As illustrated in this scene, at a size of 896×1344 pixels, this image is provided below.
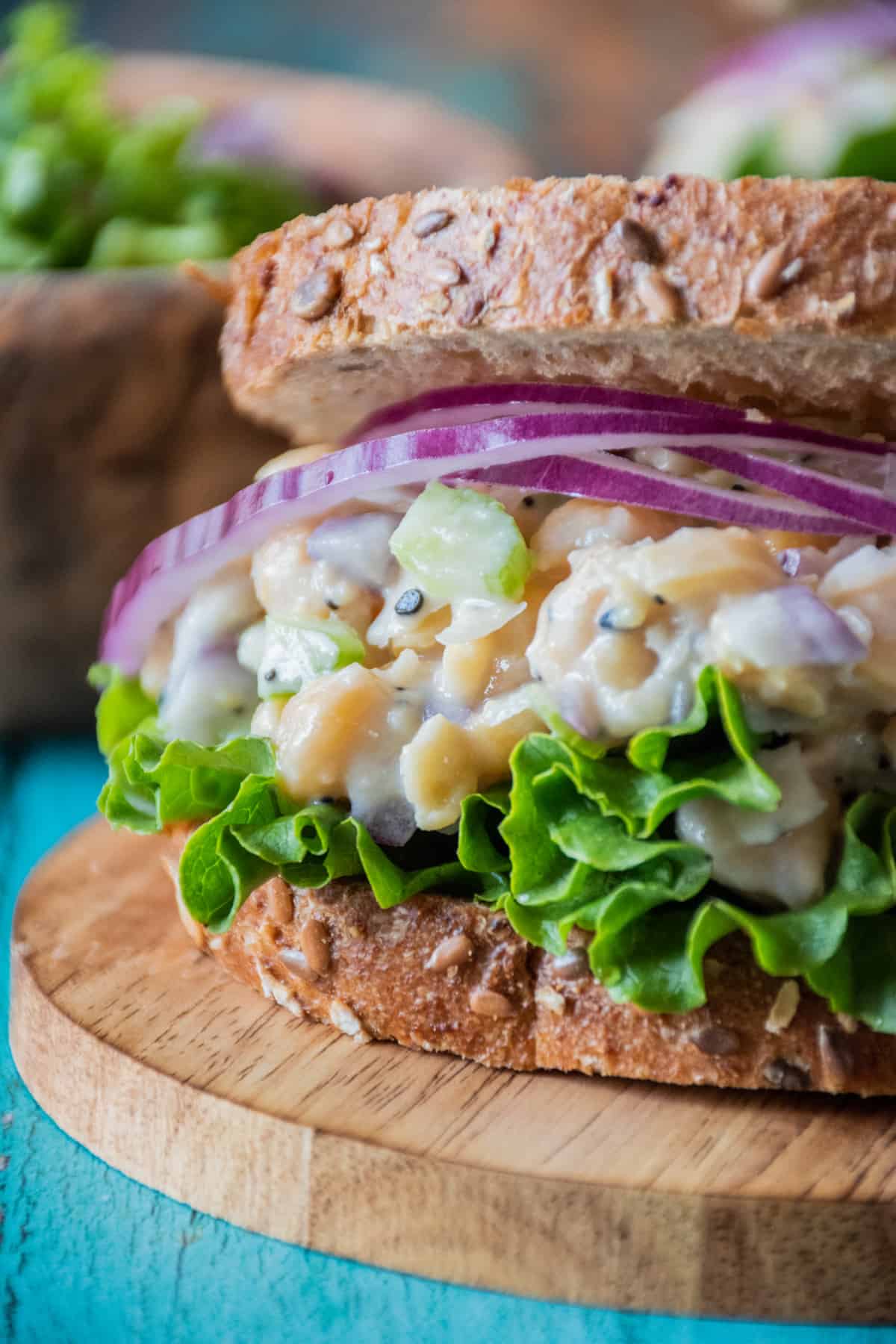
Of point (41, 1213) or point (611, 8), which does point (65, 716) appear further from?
point (611, 8)

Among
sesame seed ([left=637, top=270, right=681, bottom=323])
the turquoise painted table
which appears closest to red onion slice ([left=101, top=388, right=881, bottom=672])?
sesame seed ([left=637, top=270, right=681, bottom=323])

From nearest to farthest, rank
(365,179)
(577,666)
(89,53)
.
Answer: (577,666) → (365,179) → (89,53)

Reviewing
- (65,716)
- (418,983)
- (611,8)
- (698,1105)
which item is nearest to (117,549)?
(65,716)

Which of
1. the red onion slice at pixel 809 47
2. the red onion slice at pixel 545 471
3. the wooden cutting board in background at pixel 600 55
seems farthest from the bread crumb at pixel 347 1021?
the wooden cutting board in background at pixel 600 55

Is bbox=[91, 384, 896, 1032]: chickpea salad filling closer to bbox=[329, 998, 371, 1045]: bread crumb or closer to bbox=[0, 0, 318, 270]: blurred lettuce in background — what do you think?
bbox=[329, 998, 371, 1045]: bread crumb

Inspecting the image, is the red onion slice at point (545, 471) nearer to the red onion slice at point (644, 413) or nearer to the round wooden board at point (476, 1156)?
the red onion slice at point (644, 413)
